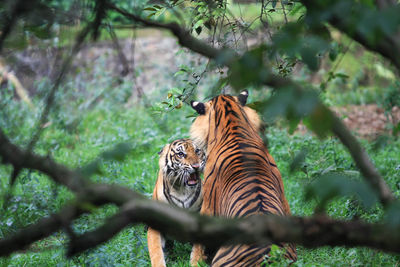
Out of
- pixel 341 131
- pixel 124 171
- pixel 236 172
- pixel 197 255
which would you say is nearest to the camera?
pixel 341 131

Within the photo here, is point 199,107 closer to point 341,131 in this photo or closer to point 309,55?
point 341,131

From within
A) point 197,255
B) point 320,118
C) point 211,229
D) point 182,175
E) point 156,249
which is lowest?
point 156,249

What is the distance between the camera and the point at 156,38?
Result: 11.4 m

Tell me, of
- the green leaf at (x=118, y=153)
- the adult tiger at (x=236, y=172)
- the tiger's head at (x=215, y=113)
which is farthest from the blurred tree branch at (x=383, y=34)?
the tiger's head at (x=215, y=113)

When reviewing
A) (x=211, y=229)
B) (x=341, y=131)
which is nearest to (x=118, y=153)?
(x=211, y=229)

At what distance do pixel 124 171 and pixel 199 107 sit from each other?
2.08 metres

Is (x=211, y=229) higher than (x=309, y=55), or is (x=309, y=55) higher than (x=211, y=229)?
(x=309, y=55)

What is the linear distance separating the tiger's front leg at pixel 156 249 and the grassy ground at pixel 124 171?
0.27 feet

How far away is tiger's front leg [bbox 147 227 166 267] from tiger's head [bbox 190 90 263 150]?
888 mm

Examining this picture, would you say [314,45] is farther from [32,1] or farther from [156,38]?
[156,38]

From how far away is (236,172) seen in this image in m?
3.72

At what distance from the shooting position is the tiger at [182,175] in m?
4.35

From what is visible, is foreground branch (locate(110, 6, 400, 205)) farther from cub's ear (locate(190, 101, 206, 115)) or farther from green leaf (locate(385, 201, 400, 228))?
cub's ear (locate(190, 101, 206, 115))

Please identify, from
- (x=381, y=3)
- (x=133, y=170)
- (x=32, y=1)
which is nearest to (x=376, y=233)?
(x=381, y=3)
